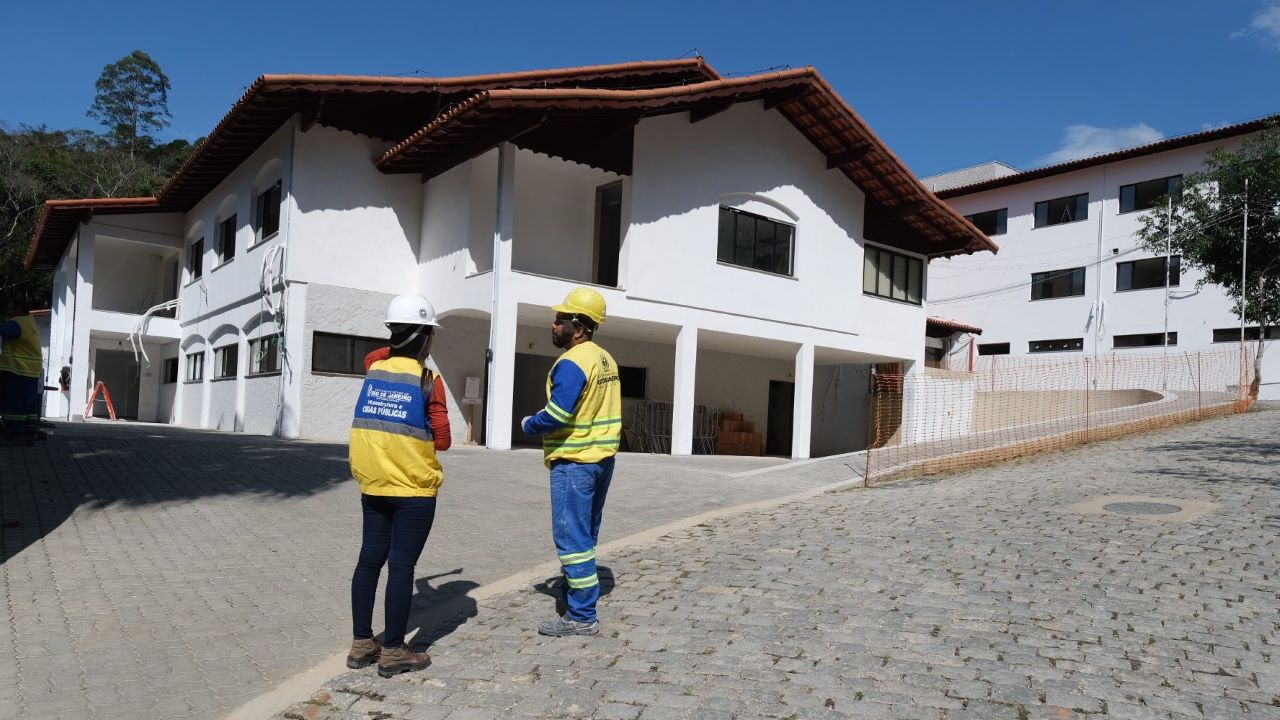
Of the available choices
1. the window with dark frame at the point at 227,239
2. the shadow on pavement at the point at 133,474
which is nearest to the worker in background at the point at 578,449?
the shadow on pavement at the point at 133,474

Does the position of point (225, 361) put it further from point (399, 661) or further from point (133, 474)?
point (399, 661)

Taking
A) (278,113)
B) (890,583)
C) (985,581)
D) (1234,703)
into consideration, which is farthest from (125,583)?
(278,113)

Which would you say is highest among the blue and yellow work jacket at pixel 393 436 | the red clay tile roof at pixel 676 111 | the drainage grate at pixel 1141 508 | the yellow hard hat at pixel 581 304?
the red clay tile roof at pixel 676 111

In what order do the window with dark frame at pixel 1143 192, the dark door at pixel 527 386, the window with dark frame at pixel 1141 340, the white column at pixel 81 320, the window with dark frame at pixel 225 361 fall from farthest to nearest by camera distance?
the window with dark frame at pixel 1143 192 → the window with dark frame at pixel 1141 340 → the white column at pixel 81 320 → the dark door at pixel 527 386 → the window with dark frame at pixel 225 361

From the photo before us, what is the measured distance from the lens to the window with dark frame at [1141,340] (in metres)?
30.2

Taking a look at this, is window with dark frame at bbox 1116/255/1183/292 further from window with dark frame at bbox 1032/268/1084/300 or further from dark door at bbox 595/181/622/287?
dark door at bbox 595/181/622/287

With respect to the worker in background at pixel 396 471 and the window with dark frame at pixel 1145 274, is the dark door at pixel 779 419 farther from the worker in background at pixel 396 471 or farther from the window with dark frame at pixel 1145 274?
the worker in background at pixel 396 471

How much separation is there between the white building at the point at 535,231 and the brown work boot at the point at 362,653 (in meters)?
11.0

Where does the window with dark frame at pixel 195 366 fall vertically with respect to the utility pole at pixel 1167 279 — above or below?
below

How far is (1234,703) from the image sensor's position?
4.15 meters

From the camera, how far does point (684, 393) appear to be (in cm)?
1823

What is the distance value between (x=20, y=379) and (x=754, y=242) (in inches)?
530

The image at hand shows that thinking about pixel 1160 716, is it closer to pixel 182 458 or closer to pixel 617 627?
pixel 617 627

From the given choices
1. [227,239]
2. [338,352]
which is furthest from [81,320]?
[338,352]
